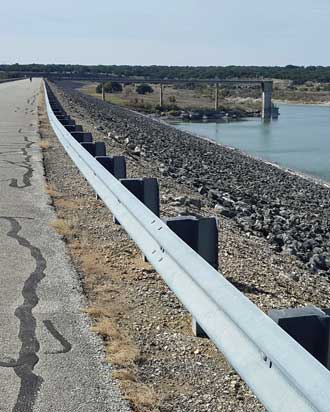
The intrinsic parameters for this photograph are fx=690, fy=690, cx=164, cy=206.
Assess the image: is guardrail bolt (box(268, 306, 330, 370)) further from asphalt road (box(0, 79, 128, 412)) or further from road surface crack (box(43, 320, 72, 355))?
road surface crack (box(43, 320, 72, 355))

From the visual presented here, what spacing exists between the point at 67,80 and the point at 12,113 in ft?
298

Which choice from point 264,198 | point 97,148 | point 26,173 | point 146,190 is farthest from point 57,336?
point 264,198

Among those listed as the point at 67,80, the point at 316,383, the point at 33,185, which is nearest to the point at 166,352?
the point at 316,383

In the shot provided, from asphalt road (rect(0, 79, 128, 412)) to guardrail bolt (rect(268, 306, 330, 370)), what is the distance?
0.92m

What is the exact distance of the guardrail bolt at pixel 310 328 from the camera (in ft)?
9.40

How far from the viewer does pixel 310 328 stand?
2908 millimetres

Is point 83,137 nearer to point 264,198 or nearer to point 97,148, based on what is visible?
point 97,148

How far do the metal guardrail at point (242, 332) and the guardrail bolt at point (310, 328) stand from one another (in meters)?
0.11

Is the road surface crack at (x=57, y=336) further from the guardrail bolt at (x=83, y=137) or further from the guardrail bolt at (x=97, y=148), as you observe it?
the guardrail bolt at (x=83, y=137)

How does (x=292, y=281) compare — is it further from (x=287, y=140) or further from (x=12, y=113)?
(x=287, y=140)

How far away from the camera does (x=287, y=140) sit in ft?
164

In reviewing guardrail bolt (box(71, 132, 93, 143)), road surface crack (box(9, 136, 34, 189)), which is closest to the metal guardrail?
road surface crack (box(9, 136, 34, 189))

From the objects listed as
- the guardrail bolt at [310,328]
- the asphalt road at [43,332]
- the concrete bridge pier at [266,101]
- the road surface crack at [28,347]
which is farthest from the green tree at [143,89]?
the guardrail bolt at [310,328]

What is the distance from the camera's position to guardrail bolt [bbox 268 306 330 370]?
2.87 metres
